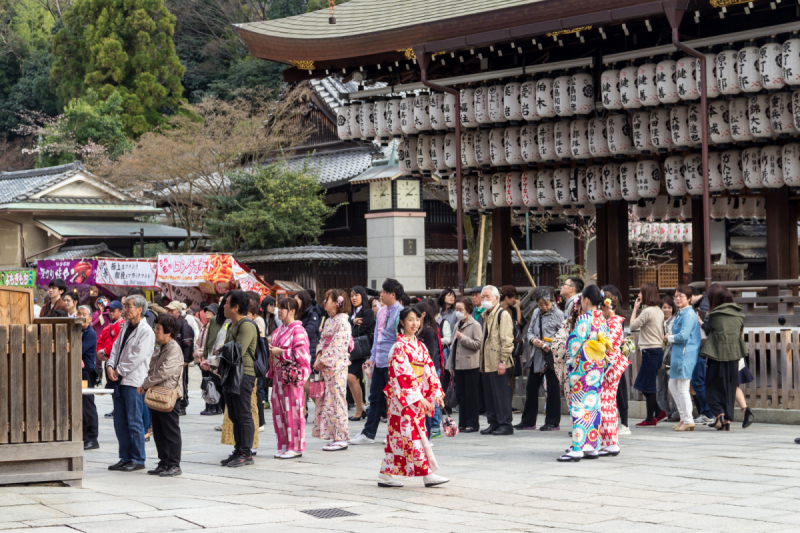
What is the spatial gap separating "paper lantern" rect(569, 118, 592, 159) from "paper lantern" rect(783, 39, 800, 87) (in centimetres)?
358

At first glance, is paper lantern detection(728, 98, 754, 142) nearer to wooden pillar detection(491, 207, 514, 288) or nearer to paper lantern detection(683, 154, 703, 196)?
paper lantern detection(683, 154, 703, 196)

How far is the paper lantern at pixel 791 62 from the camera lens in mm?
13188

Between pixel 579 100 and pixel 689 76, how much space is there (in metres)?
2.05

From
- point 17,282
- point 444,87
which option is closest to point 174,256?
point 17,282

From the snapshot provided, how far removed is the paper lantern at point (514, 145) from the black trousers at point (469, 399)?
6.02m

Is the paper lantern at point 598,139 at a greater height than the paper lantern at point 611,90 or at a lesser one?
lesser

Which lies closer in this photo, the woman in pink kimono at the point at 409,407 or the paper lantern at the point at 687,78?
the woman in pink kimono at the point at 409,407

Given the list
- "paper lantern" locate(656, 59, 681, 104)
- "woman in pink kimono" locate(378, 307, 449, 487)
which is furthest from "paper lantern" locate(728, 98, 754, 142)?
"woman in pink kimono" locate(378, 307, 449, 487)

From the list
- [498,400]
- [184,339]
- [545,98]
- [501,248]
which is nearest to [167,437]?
[498,400]

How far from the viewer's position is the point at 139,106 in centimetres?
4047

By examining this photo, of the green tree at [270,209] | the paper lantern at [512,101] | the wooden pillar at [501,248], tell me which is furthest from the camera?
the green tree at [270,209]

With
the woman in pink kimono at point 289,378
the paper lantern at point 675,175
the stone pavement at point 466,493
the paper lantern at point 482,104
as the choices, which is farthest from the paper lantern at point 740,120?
the woman in pink kimono at point 289,378

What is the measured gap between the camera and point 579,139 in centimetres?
1606

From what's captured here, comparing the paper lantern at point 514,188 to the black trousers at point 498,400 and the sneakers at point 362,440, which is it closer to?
the black trousers at point 498,400
